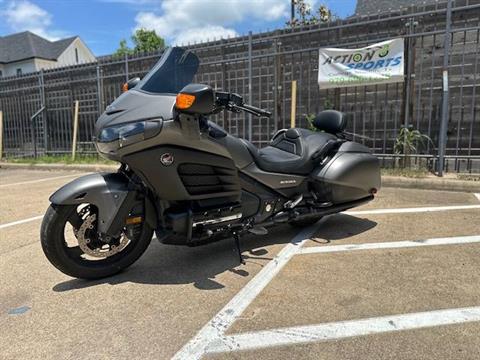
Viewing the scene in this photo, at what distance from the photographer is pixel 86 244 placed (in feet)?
10.2

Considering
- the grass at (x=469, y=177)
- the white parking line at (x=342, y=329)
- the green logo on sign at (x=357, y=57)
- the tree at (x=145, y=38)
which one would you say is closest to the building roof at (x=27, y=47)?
the tree at (x=145, y=38)

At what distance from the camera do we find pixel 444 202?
18.3 ft

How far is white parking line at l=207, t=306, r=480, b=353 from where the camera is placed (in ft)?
7.70

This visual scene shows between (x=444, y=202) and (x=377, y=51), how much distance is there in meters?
3.41

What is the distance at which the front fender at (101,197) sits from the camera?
300 cm

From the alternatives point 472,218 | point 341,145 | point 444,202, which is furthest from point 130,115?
point 444,202

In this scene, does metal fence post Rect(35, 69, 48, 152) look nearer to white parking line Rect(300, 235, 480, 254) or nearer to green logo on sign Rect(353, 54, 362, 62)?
green logo on sign Rect(353, 54, 362, 62)

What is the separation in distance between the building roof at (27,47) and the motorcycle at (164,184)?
1807 inches

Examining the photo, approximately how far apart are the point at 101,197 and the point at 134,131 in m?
0.58

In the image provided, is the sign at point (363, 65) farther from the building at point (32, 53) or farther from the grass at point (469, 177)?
the building at point (32, 53)

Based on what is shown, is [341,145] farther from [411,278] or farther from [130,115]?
[130,115]

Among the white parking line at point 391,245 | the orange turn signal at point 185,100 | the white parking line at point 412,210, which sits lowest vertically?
the white parking line at point 391,245

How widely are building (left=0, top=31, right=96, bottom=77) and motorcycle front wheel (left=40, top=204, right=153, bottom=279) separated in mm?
43401

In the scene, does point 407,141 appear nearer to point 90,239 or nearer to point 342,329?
point 342,329
